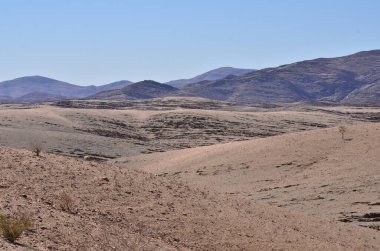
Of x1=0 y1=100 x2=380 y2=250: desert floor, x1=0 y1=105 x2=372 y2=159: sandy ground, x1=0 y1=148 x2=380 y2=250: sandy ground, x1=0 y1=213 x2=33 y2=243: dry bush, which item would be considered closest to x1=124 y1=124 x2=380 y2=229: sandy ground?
x1=0 y1=100 x2=380 y2=250: desert floor

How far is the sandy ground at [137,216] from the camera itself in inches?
424

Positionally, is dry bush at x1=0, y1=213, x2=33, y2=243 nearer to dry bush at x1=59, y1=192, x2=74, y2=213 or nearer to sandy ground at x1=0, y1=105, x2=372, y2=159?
dry bush at x1=59, y1=192, x2=74, y2=213

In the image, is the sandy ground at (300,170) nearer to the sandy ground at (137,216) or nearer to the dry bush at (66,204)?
the sandy ground at (137,216)

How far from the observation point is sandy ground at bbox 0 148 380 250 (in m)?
10.8

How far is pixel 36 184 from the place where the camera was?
14.1 metres

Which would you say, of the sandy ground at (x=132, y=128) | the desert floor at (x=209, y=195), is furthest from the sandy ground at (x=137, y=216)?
the sandy ground at (x=132, y=128)

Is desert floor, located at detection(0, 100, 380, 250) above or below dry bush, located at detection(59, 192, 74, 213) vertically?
below

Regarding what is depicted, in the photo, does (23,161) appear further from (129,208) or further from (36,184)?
(129,208)

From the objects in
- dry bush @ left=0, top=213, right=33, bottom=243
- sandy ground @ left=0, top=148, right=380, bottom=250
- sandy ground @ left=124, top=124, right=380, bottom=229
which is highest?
dry bush @ left=0, top=213, right=33, bottom=243

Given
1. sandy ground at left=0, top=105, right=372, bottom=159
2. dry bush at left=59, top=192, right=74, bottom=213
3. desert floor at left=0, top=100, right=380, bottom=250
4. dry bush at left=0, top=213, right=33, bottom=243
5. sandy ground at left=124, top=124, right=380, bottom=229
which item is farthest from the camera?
sandy ground at left=0, top=105, right=372, bottom=159

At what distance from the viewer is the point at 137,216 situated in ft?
43.8

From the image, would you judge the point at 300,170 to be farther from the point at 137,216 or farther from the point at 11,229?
the point at 11,229

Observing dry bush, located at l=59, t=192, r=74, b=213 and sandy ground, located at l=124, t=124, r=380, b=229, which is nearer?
dry bush, located at l=59, t=192, r=74, b=213

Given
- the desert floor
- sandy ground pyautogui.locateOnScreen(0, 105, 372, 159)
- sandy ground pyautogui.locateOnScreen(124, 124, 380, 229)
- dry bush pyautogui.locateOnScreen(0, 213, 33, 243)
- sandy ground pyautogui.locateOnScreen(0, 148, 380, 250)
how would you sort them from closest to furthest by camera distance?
dry bush pyautogui.locateOnScreen(0, 213, 33, 243)
sandy ground pyautogui.locateOnScreen(0, 148, 380, 250)
the desert floor
sandy ground pyautogui.locateOnScreen(124, 124, 380, 229)
sandy ground pyautogui.locateOnScreen(0, 105, 372, 159)
